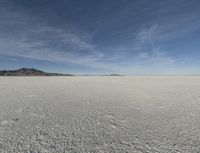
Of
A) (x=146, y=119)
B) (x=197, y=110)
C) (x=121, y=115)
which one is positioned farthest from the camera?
(x=197, y=110)

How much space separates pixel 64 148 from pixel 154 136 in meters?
1.48

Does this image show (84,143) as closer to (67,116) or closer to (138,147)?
(138,147)

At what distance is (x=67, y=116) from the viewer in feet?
12.0

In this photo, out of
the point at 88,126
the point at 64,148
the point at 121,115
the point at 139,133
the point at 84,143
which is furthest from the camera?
the point at 121,115

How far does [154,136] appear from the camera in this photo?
259cm

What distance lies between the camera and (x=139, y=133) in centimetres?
273

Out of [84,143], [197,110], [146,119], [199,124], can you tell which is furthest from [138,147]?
[197,110]

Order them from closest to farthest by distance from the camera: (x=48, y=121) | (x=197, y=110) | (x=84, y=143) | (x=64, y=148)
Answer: (x=64, y=148), (x=84, y=143), (x=48, y=121), (x=197, y=110)

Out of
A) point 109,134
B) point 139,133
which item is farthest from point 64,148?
point 139,133

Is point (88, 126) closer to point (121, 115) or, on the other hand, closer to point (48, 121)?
point (48, 121)

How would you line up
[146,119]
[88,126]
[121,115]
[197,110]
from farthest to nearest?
[197,110]
[121,115]
[146,119]
[88,126]

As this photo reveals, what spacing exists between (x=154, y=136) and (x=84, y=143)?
118 centimetres

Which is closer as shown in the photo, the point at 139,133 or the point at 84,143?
the point at 84,143

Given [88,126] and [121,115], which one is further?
[121,115]
